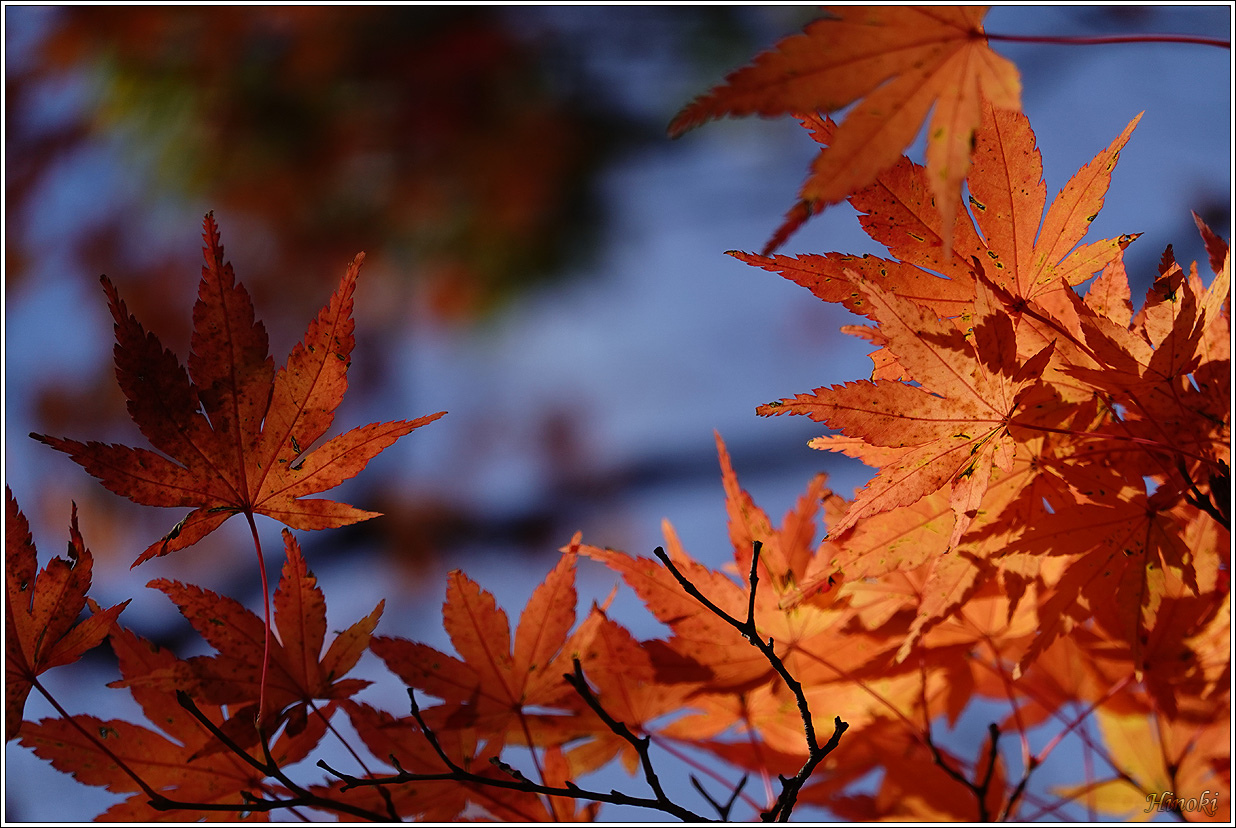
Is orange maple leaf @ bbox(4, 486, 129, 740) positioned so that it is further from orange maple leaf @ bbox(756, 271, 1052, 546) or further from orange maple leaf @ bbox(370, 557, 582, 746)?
orange maple leaf @ bbox(756, 271, 1052, 546)

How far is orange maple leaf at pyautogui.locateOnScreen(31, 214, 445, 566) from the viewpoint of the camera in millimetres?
484

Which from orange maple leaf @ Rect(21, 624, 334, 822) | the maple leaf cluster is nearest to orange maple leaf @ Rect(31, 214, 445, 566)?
the maple leaf cluster

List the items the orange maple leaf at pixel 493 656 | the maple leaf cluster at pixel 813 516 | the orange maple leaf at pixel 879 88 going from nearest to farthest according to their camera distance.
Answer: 1. the orange maple leaf at pixel 879 88
2. the maple leaf cluster at pixel 813 516
3. the orange maple leaf at pixel 493 656

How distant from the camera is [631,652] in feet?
2.06

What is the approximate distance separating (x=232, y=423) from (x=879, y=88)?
446 mm

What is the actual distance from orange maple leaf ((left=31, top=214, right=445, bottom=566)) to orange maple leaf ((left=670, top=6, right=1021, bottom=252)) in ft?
0.84

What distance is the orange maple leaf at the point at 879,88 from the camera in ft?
1.21

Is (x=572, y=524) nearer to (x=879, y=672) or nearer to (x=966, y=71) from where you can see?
(x=879, y=672)

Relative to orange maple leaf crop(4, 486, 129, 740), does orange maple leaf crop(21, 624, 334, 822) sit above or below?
below

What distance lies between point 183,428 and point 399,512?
10.3ft

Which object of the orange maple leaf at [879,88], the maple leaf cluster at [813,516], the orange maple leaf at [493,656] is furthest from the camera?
the orange maple leaf at [493,656]

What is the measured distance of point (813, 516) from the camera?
697 millimetres

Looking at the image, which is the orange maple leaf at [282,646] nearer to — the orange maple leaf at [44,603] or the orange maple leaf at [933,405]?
the orange maple leaf at [44,603]

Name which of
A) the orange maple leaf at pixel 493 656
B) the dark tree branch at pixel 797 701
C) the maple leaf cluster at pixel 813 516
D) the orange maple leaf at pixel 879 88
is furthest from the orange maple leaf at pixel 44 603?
the orange maple leaf at pixel 879 88
